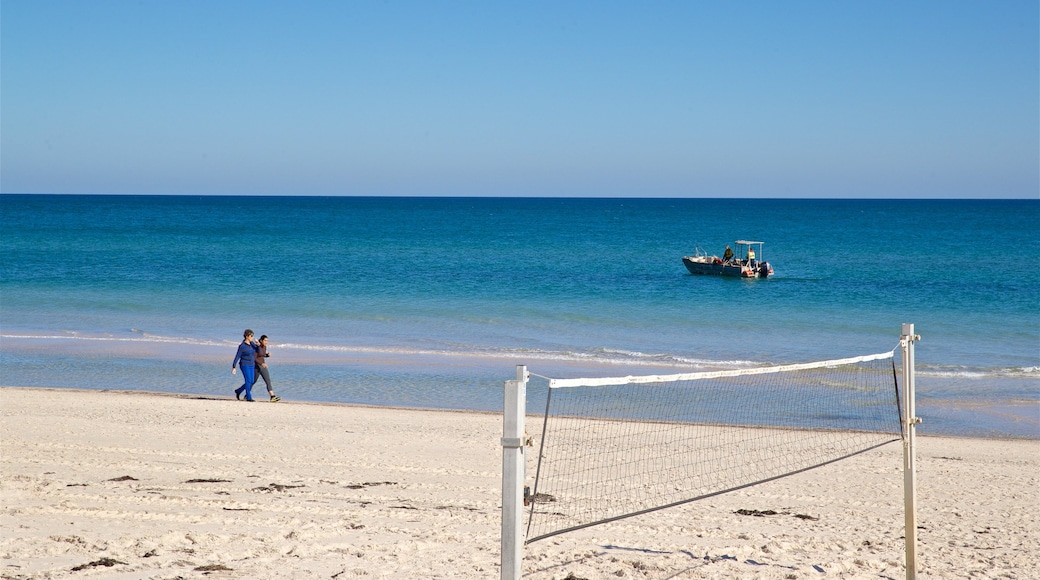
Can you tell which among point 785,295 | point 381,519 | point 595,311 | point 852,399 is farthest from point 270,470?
point 785,295

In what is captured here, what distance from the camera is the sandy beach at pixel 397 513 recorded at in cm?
644

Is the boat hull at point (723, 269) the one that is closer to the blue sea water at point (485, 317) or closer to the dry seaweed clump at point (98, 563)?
the blue sea water at point (485, 317)

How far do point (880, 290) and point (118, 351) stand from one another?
27493 mm

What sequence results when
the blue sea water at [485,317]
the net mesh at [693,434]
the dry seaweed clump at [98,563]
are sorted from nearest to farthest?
the dry seaweed clump at [98,563] → the net mesh at [693,434] → the blue sea water at [485,317]

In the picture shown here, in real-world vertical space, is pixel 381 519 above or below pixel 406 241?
below

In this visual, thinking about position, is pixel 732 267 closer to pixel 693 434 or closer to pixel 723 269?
pixel 723 269

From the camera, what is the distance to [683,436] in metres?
12.0

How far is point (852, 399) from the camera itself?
48.7 feet

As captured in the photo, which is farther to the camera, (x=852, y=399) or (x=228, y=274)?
(x=228, y=274)

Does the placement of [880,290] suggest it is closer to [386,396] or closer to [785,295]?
[785,295]

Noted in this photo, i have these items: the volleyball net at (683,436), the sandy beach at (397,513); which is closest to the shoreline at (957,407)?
the volleyball net at (683,436)

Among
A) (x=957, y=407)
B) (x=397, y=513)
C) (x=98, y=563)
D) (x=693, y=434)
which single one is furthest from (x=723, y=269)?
(x=98, y=563)

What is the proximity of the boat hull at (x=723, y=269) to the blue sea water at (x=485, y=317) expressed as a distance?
0.68 meters

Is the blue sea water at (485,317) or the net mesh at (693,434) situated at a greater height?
the blue sea water at (485,317)
